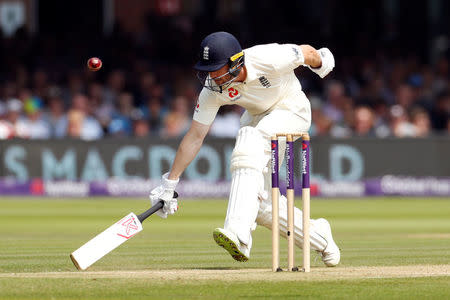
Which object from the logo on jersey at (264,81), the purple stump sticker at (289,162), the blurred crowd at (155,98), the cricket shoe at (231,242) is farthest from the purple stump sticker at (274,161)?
the blurred crowd at (155,98)

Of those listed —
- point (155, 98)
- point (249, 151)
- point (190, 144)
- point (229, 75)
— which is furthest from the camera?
point (155, 98)

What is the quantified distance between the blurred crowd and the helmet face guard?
9818mm

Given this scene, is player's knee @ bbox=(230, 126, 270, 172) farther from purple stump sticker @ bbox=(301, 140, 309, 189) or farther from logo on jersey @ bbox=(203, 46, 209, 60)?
logo on jersey @ bbox=(203, 46, 209, 60)

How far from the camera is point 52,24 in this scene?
69.3ft

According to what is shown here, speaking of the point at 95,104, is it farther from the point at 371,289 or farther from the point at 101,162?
the point at 371,289

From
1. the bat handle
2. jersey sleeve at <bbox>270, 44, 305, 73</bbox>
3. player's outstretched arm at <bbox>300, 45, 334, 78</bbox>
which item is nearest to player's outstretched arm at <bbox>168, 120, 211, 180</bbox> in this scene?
the bat handle

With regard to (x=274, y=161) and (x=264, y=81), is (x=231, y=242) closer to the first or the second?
(x=274, y=161)

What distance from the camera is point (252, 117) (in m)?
7.36

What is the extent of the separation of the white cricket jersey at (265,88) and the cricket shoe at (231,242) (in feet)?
3.38

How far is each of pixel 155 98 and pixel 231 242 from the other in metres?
11.5

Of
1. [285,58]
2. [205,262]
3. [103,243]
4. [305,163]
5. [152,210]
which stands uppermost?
[285,58]

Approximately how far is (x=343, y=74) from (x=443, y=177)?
3.16 meters

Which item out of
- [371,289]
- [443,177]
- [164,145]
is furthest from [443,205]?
[371,289]

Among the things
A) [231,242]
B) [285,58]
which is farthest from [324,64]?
[231,242]
